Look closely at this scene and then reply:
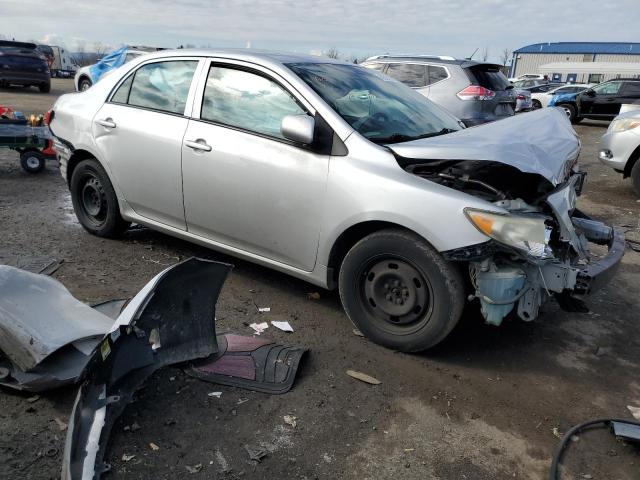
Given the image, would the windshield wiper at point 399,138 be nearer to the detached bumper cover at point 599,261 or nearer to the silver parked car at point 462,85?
the detached bumper cover at point 599,261

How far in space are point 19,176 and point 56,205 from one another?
1815mm

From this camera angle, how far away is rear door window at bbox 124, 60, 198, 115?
4305 millimetres

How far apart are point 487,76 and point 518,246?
294 inches

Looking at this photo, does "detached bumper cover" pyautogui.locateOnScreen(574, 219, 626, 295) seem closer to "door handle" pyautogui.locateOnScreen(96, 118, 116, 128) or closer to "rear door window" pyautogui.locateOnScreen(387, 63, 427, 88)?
"door handle" pyautogui.locateOnScreen(96, 118, 116, 128)

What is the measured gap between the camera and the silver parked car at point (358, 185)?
3.18m

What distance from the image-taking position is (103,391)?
2514mm

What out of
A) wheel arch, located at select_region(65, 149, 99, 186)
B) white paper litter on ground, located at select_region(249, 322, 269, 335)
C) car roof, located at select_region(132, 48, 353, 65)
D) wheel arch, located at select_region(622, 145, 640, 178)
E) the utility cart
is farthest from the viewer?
wheel arch, located at select_region(622, 145, 640, 178)

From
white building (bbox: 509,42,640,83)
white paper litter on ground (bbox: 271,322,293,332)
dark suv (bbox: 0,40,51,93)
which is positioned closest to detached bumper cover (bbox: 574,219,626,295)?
white paper litter on ground (bbox: 271,322,293,332)

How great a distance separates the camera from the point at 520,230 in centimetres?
304

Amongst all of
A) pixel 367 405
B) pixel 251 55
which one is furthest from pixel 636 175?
pixel 367 405

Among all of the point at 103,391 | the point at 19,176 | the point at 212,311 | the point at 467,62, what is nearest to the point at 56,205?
the point at 19,176

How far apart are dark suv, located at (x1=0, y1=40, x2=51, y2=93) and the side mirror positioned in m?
20.1

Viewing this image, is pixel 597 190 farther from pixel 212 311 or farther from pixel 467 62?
pixel 212 311

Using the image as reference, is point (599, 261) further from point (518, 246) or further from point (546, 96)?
point (546, 96)
